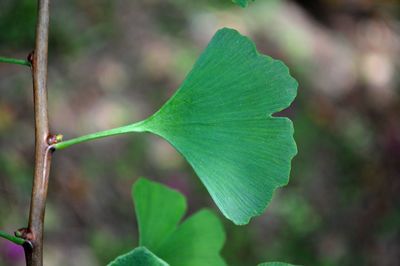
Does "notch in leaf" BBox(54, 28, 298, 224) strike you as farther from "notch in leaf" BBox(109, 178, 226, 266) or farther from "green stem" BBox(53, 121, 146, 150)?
"notch in leaf" BBox(109, 178, 226, 266)

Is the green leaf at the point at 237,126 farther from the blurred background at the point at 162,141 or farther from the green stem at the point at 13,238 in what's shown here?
the blurred background at the point at 162,141

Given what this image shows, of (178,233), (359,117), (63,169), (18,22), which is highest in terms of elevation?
(18,22)

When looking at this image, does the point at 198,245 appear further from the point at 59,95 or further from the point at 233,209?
the point at 59,95

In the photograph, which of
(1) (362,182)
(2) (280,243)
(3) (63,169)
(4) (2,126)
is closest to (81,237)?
(3) (63,169)

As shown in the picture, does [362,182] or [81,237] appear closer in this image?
[81,237]

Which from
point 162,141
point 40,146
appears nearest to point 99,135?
point 40,146

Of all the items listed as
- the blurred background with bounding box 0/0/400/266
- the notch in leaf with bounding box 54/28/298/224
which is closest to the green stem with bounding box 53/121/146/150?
the notch in leaf with bounding box 54/28/298/224

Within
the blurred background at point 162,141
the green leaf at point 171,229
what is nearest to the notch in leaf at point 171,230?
the green leaf at point 171,229
